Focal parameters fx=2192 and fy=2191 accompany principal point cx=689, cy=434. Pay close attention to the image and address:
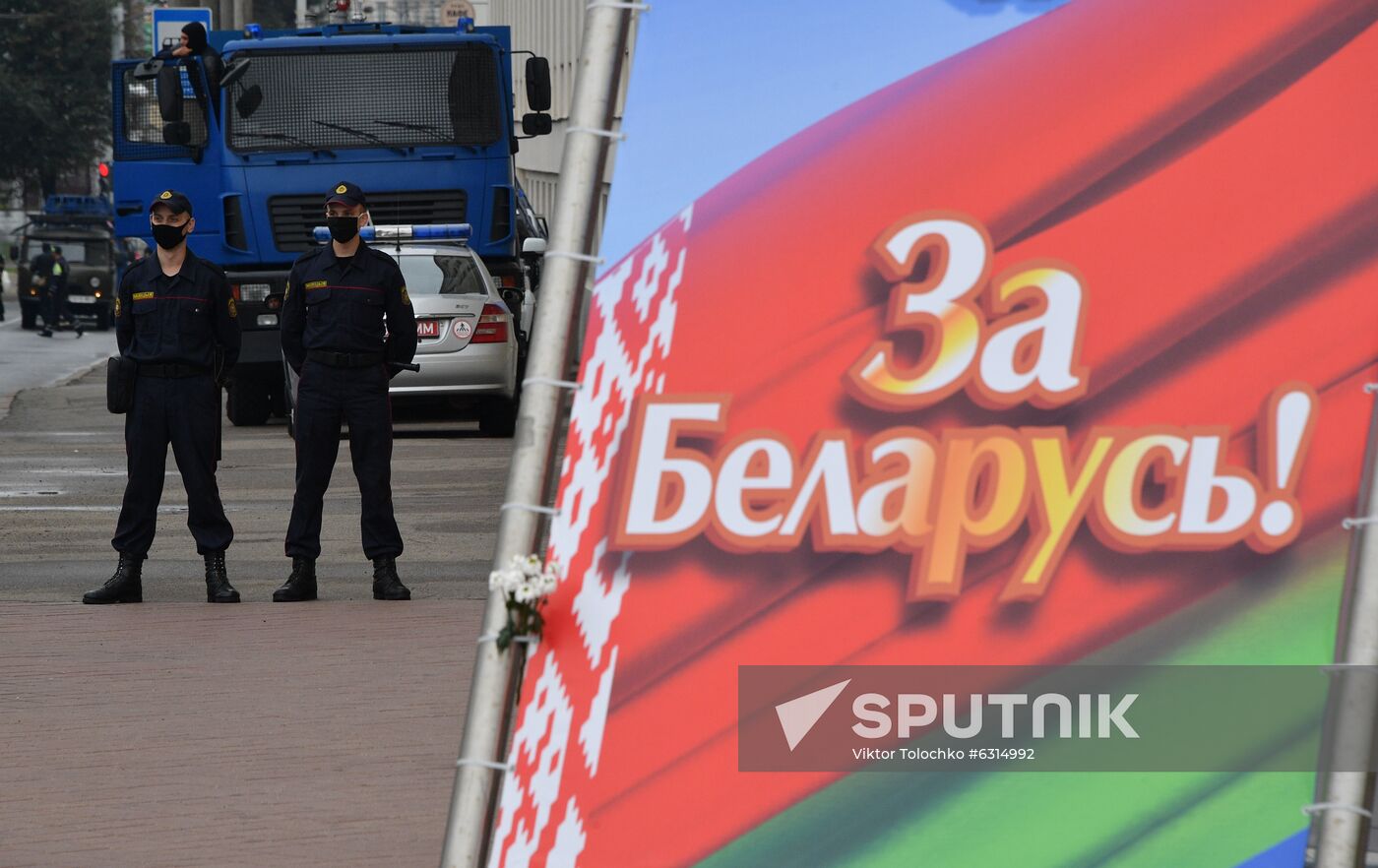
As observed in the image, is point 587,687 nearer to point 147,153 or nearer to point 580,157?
point 580,157

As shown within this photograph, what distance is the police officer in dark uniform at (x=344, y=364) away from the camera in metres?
9.57

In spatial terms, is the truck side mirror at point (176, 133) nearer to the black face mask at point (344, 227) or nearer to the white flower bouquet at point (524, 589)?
the black face mask at point (344, 227)

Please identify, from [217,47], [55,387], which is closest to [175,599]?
[217,47]

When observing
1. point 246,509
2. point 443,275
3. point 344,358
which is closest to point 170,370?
point 344,358

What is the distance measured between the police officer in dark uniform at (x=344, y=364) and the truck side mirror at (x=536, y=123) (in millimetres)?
9807

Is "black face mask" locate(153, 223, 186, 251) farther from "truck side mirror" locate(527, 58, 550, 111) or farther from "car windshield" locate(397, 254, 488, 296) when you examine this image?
"truck side mirror" locate(527, 58, 550, 111)

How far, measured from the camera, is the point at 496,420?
64.8ft

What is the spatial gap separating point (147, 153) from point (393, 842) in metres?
15.4

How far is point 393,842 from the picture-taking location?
5.44 meters

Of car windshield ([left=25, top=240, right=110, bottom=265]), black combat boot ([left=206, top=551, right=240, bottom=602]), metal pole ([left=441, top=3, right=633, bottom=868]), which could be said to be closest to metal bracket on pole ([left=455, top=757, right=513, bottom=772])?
metal pole ([left=441, top=3, right=633, bottom=868])

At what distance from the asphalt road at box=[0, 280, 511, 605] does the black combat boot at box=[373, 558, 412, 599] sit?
0.59 ft

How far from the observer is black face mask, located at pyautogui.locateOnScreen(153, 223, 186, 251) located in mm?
9430

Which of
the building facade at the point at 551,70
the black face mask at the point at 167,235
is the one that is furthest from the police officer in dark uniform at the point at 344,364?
the building facade at the point at 551,70

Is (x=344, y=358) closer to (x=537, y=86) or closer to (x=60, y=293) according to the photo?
(x=537, y=86)
